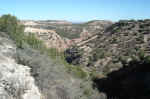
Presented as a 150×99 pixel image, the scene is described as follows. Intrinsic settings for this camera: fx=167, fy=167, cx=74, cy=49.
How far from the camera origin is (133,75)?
60.6ft

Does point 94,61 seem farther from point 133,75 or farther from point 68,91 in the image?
point 68,91

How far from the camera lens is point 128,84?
16.5 metres

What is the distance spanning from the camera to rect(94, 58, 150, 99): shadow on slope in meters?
14.6

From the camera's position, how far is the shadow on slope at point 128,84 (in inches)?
575

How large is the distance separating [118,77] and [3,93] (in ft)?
50.9

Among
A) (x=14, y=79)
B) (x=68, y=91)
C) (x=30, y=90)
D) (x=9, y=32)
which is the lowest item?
(x=68, y=91)

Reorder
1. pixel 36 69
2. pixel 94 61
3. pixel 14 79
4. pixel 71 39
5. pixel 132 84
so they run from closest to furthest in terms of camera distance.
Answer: pixel 14 79
pixel 36 69
pixel 132 84
pixel 94 61
pixel 71 39

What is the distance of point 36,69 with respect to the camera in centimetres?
930

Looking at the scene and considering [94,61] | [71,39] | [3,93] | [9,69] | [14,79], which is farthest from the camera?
[71,39]

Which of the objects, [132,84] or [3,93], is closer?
[3,93]

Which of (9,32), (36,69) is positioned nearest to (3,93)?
(36,69)

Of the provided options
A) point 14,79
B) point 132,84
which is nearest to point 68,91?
point 14,79

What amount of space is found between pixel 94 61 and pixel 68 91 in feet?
73.9

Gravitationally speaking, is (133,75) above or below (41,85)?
below
